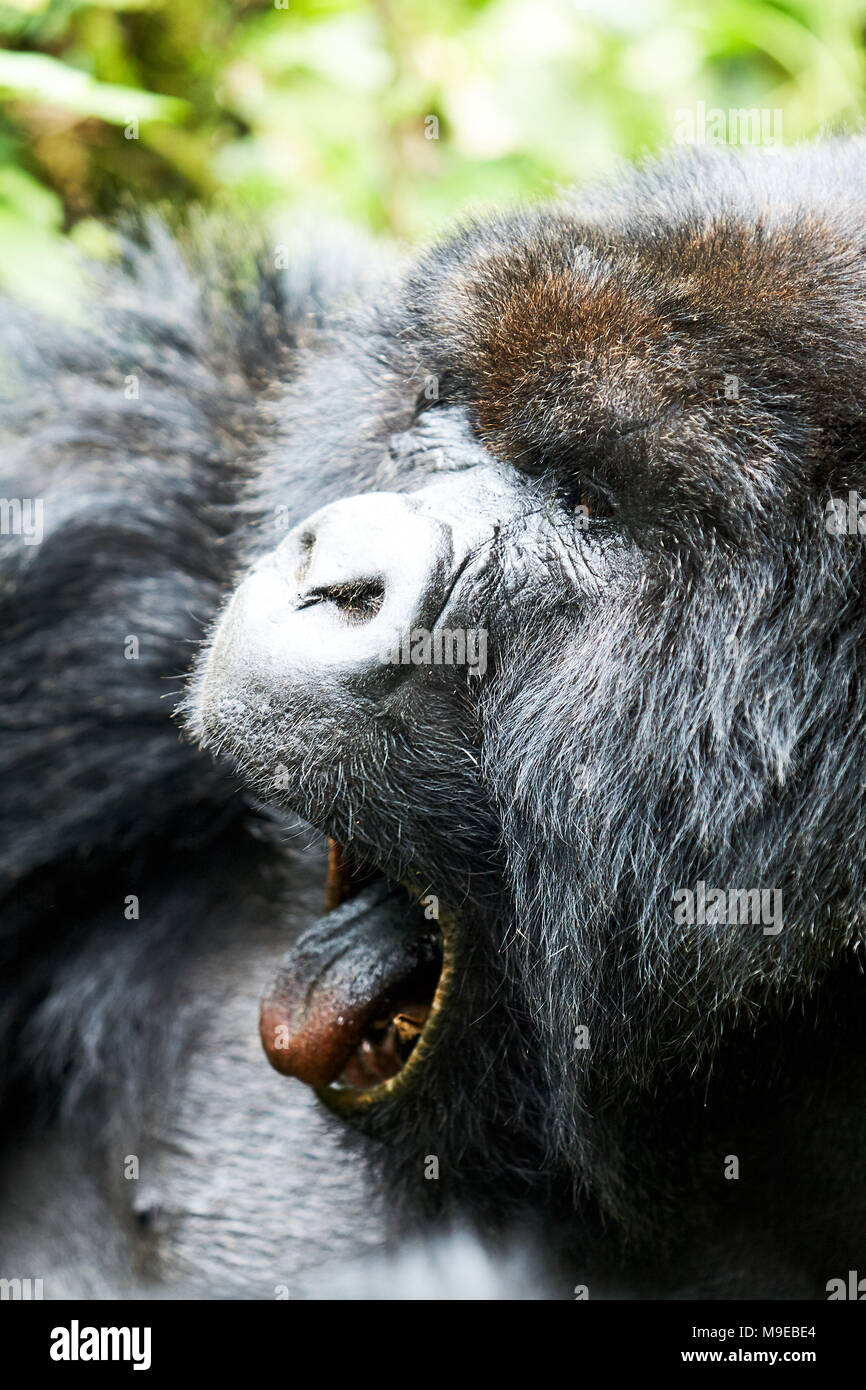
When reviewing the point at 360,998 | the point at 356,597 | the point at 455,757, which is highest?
the point at 356,597

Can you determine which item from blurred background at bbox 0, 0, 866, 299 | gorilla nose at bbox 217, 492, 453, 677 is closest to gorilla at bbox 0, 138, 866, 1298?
gorilla nose at bbox 217, 492, 453, 677

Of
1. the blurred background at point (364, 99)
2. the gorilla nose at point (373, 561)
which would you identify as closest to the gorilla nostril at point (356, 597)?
the gorilla nose at point (373, 561)

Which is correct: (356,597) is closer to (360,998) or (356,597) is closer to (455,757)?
(455,757)

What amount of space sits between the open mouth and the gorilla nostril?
0.49 meters

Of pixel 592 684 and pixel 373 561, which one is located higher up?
pixel 373 561

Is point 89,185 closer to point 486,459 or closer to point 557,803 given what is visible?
point 486,459

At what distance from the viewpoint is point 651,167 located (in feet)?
7.55

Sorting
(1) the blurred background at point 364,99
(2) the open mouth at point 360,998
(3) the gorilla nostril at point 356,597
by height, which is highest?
(1) the blurred background at point 364,99

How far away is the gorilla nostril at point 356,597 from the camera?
5.82 feet

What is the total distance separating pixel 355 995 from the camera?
81.2 inches

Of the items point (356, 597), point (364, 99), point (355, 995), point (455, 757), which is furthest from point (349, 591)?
point (364, 99)

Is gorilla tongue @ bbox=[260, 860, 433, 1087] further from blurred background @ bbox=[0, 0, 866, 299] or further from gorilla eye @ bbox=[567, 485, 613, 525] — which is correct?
blurred background @ bbox=[0, 0, 866, 299]

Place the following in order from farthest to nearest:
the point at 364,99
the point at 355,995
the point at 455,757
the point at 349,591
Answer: the point at 364,99 < the point at 355,995 < the point at 455,757 < the point at 349,591

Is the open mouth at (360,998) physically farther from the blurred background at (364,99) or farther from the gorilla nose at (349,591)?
the blurred background at (364,99)
